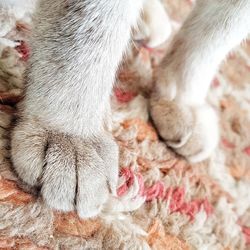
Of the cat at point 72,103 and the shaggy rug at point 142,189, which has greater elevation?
the cat at point 72,103

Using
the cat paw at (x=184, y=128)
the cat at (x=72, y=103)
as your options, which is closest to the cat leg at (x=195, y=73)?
the cat paw at (x=184, y=128)

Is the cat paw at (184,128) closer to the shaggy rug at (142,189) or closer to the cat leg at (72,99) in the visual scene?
the shaggy rug at (142,189)

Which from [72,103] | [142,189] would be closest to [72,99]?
[72,103]

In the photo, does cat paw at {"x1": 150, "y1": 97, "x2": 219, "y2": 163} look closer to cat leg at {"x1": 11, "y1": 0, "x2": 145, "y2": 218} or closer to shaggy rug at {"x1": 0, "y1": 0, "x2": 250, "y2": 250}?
shaggy rug at {"x1": 0, "y1": 0, "x2": 250, "y2": 250}

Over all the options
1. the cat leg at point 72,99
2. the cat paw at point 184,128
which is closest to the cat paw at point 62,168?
the cat leg at point 72,99

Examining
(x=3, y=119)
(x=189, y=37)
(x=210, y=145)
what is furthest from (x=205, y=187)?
(x=3, y=119)

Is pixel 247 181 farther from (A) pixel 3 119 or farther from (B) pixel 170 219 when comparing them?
(A) pixel 3 119

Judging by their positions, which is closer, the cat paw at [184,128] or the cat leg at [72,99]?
the cat leg at [72,99]

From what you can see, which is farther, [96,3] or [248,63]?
[248,63]
